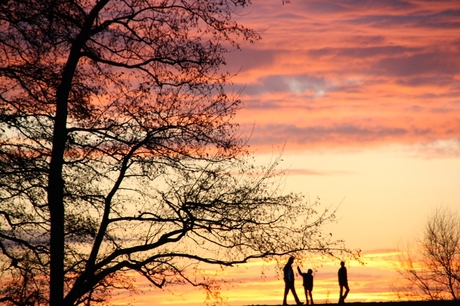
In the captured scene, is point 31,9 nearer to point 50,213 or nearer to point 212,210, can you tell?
point 50,213

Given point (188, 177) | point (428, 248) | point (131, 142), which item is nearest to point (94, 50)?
point (131, 142)

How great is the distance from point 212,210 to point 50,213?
3719mm

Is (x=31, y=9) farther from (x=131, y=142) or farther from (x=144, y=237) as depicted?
(x=144, y=237)

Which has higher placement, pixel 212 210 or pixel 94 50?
pixel 94 50

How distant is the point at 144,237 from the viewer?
18.9 metres

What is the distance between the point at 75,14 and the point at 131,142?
10.4 feet

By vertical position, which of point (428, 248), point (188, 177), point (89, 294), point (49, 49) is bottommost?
point (89, 294)

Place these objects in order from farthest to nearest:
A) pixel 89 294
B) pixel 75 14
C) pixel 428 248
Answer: pixel 428 248 < pixel 89 294 < pixel 75 14

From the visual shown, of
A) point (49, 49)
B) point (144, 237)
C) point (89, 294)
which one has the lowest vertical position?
point (89, 294)

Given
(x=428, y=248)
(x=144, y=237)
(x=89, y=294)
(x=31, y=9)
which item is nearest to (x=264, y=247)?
(x=144, y=237)

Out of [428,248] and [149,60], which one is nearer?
[149,60]

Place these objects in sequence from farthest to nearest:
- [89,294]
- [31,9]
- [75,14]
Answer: [89,294]
[75,14]
[31,9]

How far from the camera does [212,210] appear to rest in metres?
18.5

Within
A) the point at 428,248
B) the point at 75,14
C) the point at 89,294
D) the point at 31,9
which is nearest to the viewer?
the point at 31,9
